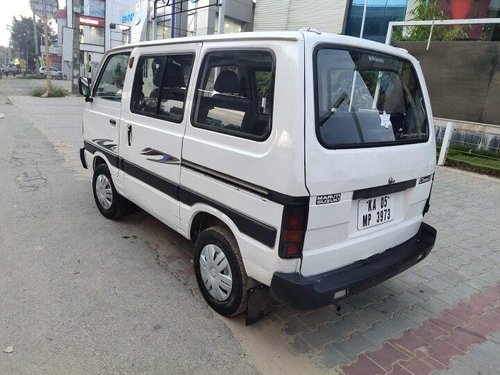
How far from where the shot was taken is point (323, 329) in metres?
2.87

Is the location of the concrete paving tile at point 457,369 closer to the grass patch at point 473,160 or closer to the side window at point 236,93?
the side window at point 236,93

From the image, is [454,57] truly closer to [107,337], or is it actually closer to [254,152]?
[254,152]

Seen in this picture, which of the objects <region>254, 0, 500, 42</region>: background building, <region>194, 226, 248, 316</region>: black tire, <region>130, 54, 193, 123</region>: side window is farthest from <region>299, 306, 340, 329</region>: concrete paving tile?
<region>254, 0, 500, 42</region>: background building

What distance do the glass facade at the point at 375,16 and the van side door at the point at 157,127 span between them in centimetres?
1208

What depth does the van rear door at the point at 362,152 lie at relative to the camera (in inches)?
89.1

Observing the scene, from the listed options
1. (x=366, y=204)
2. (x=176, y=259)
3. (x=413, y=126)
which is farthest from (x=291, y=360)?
(x=413, y=126)

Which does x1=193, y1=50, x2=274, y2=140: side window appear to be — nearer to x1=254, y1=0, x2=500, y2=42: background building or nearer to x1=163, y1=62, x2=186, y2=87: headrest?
x1=163, y1=62, x2=186, y2=87: headrest

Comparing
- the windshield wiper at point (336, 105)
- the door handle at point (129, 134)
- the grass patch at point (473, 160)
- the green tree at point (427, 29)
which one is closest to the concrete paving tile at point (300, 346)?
the windshield wiper at point (336, 105)

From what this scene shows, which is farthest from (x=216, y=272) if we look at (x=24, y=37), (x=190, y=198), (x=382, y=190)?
(x=24, y=37)

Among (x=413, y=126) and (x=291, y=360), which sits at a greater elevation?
(x=413, y=126)

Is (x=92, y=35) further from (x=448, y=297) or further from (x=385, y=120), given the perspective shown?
(x=448, y=297)

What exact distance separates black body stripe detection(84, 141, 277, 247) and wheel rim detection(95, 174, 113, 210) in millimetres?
323

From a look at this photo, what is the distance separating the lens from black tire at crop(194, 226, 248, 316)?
265 cm

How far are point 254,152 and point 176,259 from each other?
1789mm
